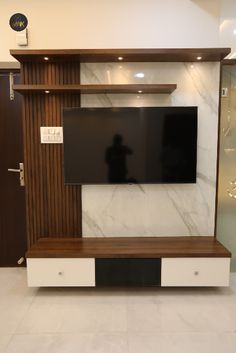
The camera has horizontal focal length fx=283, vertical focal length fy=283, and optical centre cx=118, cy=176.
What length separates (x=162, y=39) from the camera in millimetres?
2734

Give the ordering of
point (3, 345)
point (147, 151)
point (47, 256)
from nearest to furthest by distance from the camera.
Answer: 1. point (3, 345)
2. point (47, 256)
3. point (147, 151)

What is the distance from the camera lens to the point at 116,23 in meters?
2.72

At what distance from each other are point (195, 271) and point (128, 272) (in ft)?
1.92

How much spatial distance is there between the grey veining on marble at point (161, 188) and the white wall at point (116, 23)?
0.78ft

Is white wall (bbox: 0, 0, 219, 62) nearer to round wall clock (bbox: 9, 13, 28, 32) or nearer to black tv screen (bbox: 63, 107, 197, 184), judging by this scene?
round wall clock (bbox: 9, 13, 28, 32)

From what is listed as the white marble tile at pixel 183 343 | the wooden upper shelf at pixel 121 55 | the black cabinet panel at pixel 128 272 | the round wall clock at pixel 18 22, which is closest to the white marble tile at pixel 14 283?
the black cabinet panel at pixel 128 272

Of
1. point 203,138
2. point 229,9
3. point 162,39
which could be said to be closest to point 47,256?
point 203,138

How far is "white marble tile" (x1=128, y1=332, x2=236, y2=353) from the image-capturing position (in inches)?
73.8

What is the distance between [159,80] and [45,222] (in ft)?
5.93

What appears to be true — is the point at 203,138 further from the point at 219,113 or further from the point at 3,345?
the point at 3,345

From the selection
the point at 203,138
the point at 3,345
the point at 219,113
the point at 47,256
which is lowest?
the point at 3,345

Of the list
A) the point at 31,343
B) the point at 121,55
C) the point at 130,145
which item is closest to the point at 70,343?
the point at 31,343

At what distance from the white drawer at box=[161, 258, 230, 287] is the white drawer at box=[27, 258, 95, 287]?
2.17 ft

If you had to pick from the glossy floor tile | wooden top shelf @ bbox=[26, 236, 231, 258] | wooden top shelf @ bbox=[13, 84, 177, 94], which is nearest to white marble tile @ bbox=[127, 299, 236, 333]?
the glossy floor tile
